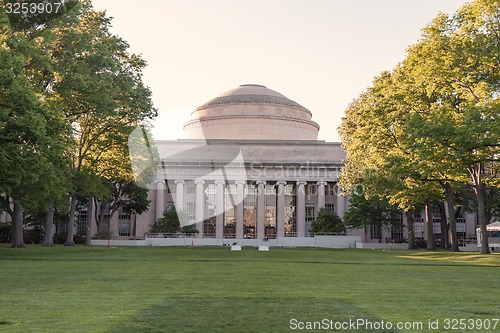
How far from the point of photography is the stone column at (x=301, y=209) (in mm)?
101062

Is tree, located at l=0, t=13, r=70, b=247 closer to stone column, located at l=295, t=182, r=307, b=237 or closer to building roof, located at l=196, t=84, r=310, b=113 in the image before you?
stone column, located at l=295, t=182, r=307, b=237

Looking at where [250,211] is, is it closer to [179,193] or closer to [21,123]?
[179,193]

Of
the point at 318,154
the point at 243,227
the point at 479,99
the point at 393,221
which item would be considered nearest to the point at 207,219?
the point at 243,227

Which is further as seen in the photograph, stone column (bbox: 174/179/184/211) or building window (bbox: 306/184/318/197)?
building window (bbox: 306/184/318/197)

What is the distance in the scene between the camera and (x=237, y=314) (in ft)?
35.3

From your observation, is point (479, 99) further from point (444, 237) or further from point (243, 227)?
point (243, 227)

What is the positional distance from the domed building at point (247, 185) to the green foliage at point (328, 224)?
14887mm

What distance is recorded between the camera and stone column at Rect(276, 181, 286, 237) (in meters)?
101

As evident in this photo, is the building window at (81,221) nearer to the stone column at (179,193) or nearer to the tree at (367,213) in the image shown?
the stone column at (179,193)

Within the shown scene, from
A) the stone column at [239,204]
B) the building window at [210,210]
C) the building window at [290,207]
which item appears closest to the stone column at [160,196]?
the building window at [210,210]

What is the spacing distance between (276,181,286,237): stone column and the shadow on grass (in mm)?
88061

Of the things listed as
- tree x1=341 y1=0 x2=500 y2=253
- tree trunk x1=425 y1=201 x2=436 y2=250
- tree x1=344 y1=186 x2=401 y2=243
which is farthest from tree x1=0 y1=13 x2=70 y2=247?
tree x1=344 y1=186 x2=401 y2=243

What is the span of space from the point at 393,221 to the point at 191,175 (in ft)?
123

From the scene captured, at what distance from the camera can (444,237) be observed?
72.7 meters
